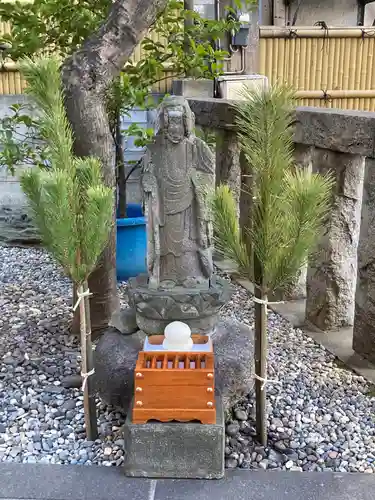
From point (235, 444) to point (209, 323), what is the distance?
70 cm

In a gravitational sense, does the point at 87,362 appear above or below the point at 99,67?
below

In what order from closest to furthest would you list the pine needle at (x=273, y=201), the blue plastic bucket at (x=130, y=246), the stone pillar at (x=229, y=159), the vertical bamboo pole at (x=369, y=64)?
the pine needle at (x=273, y=201)
the blue plastic bucket at (x=130, y=246)
the stone pillar at (x=229, y=159)
the vertical bamboo pole at (x=369, y=64)

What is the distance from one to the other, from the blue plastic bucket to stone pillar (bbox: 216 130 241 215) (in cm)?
100

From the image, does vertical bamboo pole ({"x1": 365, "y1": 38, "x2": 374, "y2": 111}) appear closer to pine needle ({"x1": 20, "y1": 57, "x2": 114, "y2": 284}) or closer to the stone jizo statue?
the stone jizo statue

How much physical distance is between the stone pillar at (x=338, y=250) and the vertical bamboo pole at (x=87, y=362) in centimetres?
195

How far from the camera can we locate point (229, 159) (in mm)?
5699

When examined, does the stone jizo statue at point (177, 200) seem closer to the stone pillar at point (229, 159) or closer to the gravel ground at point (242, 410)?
the gravel ground at point (242, 410)

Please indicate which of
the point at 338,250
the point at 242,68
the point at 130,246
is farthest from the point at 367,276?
the point at 242,68

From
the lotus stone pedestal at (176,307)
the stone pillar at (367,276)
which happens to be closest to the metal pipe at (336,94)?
the stone pillar at (367,276)

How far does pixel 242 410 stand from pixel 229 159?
120 inches

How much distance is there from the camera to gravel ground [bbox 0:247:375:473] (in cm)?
276

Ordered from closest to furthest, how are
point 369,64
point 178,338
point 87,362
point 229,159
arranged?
point 178,338 → point 87,362 → point 229,159 → point 369,64

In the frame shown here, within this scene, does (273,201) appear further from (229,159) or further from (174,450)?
(229,159)

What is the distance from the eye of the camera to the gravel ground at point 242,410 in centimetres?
276
